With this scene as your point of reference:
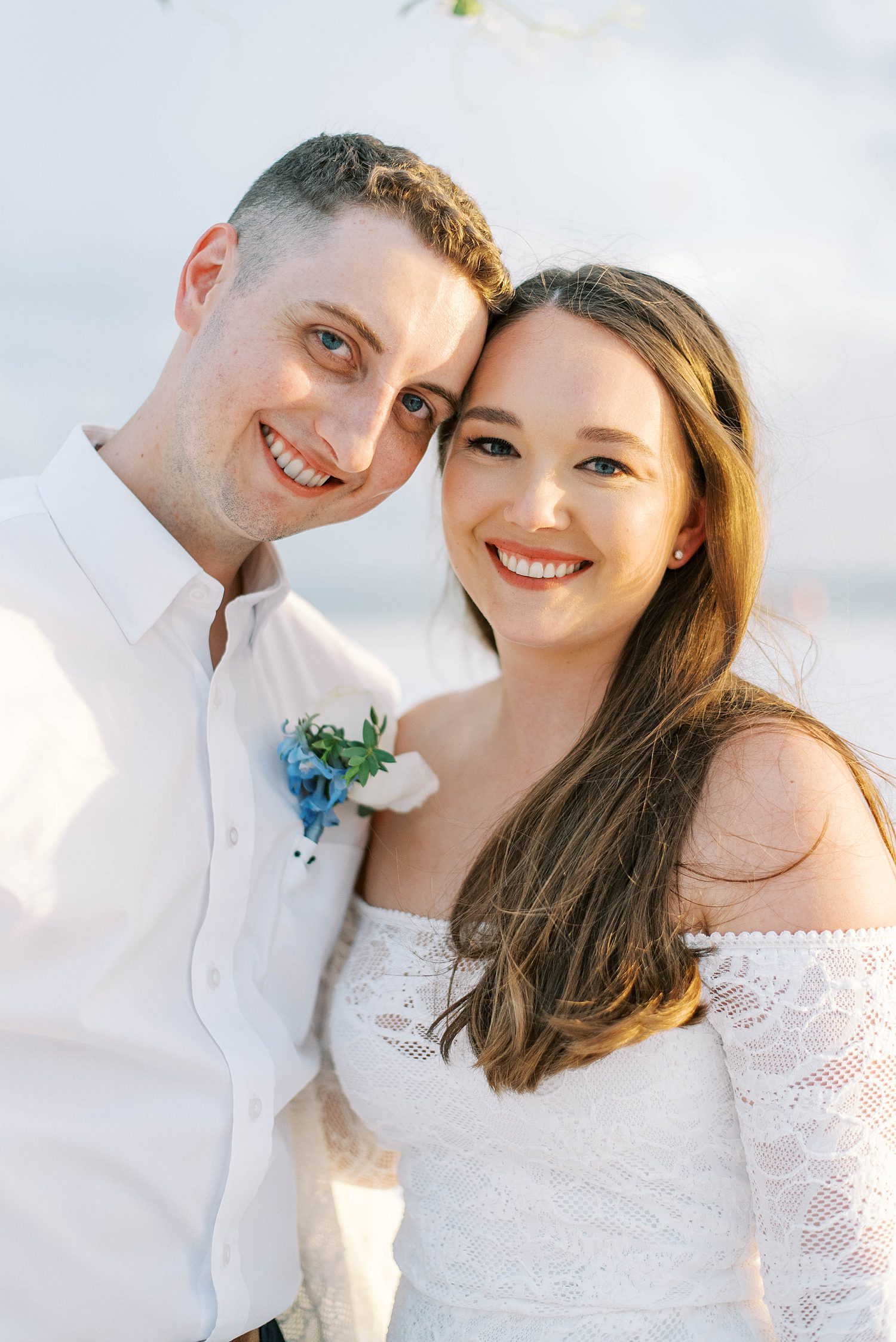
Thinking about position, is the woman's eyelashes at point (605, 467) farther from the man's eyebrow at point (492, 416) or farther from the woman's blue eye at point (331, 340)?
the woman's blue eye at point (331, 340)

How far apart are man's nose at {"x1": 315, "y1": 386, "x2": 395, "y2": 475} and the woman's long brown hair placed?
319 mm

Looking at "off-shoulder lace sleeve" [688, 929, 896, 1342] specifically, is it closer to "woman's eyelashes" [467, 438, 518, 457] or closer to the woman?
the woman

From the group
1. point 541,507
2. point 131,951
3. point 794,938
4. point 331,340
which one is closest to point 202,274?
point 331,340

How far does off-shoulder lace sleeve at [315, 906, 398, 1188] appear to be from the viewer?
6.73 feet

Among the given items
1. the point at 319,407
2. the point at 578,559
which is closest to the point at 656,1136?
the point at 578,559

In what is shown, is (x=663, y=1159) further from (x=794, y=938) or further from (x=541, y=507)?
(x=541, y=507)

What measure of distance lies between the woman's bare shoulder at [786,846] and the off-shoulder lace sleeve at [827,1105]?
0.04 metres

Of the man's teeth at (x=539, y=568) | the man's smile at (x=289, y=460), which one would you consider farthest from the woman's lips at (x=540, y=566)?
the man's smile at (x=289, y=460)

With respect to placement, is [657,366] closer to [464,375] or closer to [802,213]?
[464,375]

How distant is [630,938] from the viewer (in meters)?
1.64

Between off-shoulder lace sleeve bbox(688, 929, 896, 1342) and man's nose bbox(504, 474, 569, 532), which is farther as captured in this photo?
man's nose bbox(504, 474, 569, 532)

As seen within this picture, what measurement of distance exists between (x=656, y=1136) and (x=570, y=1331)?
37 cm

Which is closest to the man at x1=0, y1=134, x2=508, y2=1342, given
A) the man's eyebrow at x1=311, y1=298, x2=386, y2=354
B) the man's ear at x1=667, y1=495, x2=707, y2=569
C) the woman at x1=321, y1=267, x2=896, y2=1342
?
the man's eyebrow at x1=311, y1=298, x2=386, y2=354

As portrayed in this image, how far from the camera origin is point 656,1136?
1.69 meters
